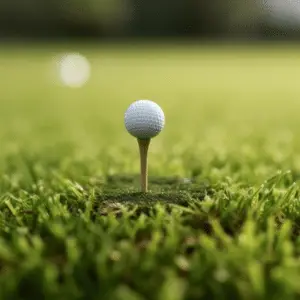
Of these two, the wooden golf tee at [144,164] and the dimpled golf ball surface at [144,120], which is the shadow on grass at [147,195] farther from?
the dimpled golf ball surface at [144,120]

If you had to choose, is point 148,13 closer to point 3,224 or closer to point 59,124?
point 59,124

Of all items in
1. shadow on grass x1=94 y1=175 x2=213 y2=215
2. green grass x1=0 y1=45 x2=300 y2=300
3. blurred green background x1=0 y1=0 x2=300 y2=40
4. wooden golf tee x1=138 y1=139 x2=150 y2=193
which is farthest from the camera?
blurred green background x1=0 y1=0 x2=300 y2=40

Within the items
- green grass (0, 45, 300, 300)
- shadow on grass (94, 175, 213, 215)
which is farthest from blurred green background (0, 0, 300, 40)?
shadow on grass (94, 175, 213, 215)

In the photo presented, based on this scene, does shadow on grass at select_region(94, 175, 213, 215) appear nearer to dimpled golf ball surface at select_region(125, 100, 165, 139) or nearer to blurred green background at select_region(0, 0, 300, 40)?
dimpled golf ball surface at select_region(125, 100, 165, 139)

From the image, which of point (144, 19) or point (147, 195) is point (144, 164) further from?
point (144, 19)

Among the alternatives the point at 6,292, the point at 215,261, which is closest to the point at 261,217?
the point at 215,261

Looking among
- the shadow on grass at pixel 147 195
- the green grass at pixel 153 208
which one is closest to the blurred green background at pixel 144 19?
the green grass at pixel 153 208
